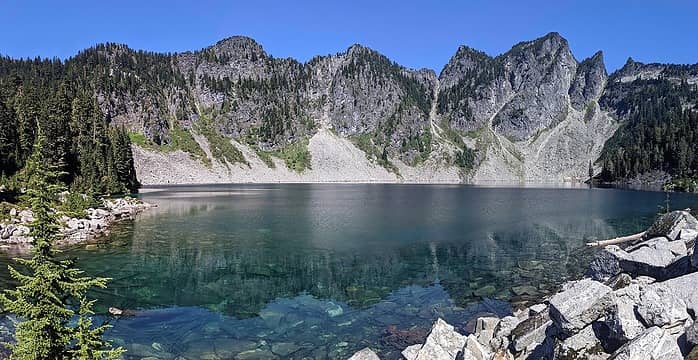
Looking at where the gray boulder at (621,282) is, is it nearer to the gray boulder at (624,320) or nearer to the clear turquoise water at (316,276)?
the gray boulder at (624,320)

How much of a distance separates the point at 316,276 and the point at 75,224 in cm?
3818

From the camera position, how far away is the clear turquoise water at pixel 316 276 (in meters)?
22.3

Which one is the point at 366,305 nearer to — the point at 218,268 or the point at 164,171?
the point at 218,268

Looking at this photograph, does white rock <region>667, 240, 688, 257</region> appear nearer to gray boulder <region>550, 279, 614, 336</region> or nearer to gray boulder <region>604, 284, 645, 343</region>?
gray boulder <region>550, 279, 614, 336</region>

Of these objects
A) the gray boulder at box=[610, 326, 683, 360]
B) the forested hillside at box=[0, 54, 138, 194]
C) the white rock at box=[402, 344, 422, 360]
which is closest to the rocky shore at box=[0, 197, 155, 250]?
the forested hillside at box=[0, 54, 138, 194]

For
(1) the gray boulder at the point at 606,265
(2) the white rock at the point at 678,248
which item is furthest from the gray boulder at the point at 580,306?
(1) the gray boulder at the point at 606,265

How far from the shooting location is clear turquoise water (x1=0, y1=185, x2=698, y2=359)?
73.2ft

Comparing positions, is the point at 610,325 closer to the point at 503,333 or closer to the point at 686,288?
the point at 686,288

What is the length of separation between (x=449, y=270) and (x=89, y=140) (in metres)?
104

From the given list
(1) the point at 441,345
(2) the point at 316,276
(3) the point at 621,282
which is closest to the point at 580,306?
(1) the point at 441,345

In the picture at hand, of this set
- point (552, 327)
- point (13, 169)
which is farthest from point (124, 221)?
point (552, 327)

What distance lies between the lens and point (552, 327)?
14281 millimetres

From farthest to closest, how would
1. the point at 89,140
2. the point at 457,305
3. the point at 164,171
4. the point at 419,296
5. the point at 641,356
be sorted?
the point at 164,171 < the point at 89,140 < the point at 419,296 < the point at 457,305 < the point at 641,356

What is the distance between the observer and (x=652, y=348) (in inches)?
383
